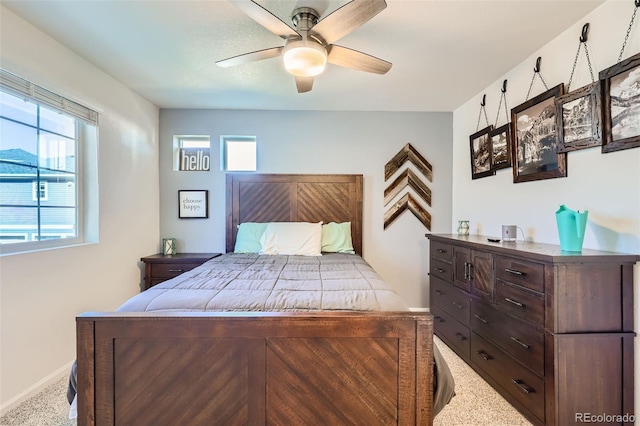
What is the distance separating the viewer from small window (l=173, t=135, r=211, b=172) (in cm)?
362

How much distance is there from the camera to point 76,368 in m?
1.33

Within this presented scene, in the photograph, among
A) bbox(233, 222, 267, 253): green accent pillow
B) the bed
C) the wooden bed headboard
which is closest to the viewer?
the bed

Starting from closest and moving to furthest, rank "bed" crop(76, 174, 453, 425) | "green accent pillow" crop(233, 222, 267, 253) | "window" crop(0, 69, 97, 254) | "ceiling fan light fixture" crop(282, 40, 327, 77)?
"bed" crop(76, 174, 453, 425), "ceiling fan light fixture" crop(282, 40, 327, 77), "window" crop(0, 69, 97, 254), "green accent pillow" crop(233, 222, 267, 253)

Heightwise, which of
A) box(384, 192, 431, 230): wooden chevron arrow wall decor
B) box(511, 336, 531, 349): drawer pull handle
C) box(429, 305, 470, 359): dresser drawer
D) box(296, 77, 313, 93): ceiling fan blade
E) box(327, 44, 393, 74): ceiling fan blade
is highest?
box(327, 44, 393, 74): ceiling fan blade

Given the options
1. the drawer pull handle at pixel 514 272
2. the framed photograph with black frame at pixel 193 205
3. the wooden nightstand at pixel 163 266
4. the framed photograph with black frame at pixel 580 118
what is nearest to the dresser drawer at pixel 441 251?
the drawer pull handle at pixel 514 272

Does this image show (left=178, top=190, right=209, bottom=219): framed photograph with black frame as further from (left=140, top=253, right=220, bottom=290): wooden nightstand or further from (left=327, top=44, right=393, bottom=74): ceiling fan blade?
(left=327, top=44, right=393, bottom=74): ceiling fan blade

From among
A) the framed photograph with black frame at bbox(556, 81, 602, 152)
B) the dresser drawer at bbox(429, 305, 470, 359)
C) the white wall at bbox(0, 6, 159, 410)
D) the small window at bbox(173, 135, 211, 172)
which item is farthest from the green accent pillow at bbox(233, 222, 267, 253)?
the framed photograph with black frame at bbox(556, 81, 602, 152)

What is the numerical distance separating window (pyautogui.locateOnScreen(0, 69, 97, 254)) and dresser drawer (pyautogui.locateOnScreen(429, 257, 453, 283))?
319cm

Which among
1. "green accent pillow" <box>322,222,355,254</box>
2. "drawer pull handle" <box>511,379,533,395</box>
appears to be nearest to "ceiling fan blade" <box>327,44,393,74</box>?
"green accent pillow" <box>322,222,355,254</box>

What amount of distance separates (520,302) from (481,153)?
5.51 ft

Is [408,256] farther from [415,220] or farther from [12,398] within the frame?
[12,398]

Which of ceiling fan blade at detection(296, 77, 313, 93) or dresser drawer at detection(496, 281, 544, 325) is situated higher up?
ceiling fan blade at detection(296, 77, 313, 93)

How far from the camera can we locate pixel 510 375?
76.3 inches

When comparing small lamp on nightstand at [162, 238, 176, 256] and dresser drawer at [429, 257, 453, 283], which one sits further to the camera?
small lamp on nightstand at [162, 238, 176, 256]
